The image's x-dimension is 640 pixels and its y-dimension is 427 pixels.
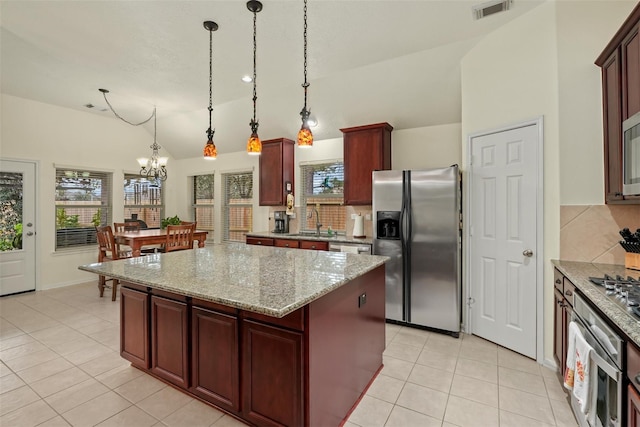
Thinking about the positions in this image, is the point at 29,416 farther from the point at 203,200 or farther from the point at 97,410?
the point at 203,200

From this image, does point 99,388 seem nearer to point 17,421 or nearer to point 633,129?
point 17,421

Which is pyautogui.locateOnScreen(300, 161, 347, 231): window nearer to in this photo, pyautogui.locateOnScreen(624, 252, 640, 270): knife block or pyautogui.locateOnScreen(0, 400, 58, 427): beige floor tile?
pyautogui.locateOnScreen(624, 252, 640, 270): knife block

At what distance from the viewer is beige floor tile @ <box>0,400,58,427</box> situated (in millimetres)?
1924

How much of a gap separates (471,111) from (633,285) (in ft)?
7.06

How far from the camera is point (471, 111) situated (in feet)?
10.6

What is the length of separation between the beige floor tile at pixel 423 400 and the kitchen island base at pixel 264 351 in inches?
11.2

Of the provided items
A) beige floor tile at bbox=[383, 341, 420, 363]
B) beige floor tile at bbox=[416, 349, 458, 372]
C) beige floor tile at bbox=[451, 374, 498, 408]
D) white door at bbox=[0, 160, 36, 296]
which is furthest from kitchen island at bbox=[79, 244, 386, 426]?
white door at bbox=[0, 160, 36, 296]

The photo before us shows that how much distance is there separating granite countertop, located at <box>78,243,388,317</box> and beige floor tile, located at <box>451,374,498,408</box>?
3.62ft

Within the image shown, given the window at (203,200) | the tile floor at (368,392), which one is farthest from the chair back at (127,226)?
the tile floor at (368,392)

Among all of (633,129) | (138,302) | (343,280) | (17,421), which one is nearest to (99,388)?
(17,421)

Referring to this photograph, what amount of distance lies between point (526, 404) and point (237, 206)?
540 centimetres

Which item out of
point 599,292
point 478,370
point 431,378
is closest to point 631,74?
point 599,292

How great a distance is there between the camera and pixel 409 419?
1955 mm

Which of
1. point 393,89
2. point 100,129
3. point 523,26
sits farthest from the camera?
point 100,129
